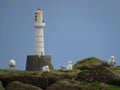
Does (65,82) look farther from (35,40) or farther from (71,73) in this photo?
(35,40)

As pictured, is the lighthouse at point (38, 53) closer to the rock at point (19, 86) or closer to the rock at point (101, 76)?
the rock at point (101, 76)

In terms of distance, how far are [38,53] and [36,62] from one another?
13.9 ft

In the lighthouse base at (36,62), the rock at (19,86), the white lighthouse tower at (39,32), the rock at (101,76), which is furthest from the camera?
the white lighthouse tower at (39,32)

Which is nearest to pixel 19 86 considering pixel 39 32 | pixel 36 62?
pixel 36 62

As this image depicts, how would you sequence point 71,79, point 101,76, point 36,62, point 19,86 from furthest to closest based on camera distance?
point 36,62 → point 71,79 → point 101,76 → point 19,86

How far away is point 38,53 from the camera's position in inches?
1912

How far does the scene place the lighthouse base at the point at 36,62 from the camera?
4425 centimetres

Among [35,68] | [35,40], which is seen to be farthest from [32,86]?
[35,40]

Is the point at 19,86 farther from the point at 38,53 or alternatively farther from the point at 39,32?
the point at 39,32

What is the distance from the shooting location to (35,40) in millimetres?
49250

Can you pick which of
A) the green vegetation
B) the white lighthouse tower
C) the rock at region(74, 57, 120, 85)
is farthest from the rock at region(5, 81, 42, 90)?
the white lighthouse tower

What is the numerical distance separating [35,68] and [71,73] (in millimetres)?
7432

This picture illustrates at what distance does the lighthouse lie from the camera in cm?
4431

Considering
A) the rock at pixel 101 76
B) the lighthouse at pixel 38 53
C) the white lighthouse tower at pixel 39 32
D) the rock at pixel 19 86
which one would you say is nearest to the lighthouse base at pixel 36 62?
the lighthouse at pixel 38 53
